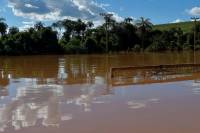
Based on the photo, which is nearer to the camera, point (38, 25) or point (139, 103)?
point (139, 103)

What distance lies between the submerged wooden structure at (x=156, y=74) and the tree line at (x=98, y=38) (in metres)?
53.0

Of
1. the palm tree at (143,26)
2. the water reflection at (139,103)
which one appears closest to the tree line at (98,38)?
the palm tree at (143,26)

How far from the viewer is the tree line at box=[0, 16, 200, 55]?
261 feet

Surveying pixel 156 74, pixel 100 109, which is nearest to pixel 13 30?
pixel 156 74

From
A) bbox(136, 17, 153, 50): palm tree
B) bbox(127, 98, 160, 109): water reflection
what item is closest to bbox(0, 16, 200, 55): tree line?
bbox(136, 17, 153, 50): palm tree

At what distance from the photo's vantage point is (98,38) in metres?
91.3

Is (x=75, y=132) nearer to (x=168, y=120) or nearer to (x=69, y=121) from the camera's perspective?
(x=69, y=121)

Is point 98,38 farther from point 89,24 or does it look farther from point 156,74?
point 156,74

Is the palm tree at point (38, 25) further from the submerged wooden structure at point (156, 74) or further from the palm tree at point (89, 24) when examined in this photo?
the submerged wooden structure at point (156, 74)

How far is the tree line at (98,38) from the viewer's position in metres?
79.6

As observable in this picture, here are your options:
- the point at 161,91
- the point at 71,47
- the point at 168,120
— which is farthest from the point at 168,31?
the point at 168,120

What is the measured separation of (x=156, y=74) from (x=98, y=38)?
6697 centimetres

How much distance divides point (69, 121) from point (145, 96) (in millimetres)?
5361

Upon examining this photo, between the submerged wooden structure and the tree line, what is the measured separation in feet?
174
